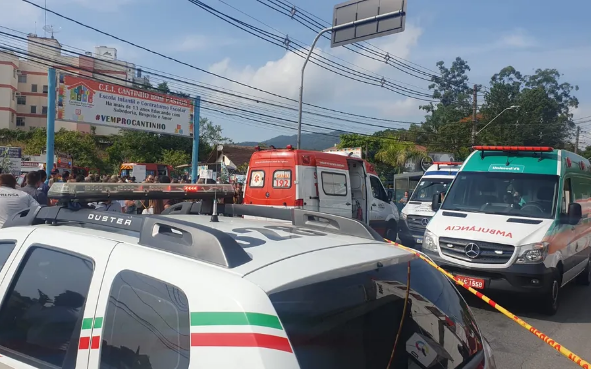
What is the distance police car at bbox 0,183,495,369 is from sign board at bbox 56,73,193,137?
18858 mm

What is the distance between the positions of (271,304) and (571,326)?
628cm

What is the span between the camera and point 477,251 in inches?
272

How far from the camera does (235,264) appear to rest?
71.5 inches

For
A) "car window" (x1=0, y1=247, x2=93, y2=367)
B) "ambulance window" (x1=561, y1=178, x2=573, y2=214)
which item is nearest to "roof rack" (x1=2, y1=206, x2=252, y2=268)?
"car window" (x1=0, y1=247, x2=93, y2=367)

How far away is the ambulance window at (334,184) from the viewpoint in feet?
42.2

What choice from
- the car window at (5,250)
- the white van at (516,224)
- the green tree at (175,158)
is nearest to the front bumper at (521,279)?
the white van at (516,224)

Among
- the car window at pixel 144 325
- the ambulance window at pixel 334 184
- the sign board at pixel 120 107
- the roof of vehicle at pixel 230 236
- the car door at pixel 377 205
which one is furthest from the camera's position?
the sign board at pixel 120 107

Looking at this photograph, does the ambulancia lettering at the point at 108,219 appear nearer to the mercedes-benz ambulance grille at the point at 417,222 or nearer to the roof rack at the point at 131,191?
the roof rack at the point at 131,191

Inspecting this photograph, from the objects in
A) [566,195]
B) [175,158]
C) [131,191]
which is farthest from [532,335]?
[175,158]

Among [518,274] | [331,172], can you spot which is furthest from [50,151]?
[518,274]

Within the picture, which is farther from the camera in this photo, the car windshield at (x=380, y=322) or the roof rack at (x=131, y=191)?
the roof rack at (x=131, y=191)

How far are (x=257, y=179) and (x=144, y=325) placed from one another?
11186mm

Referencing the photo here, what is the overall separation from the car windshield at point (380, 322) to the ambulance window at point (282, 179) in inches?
377

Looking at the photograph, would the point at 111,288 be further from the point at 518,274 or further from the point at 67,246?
the point at 518,274
